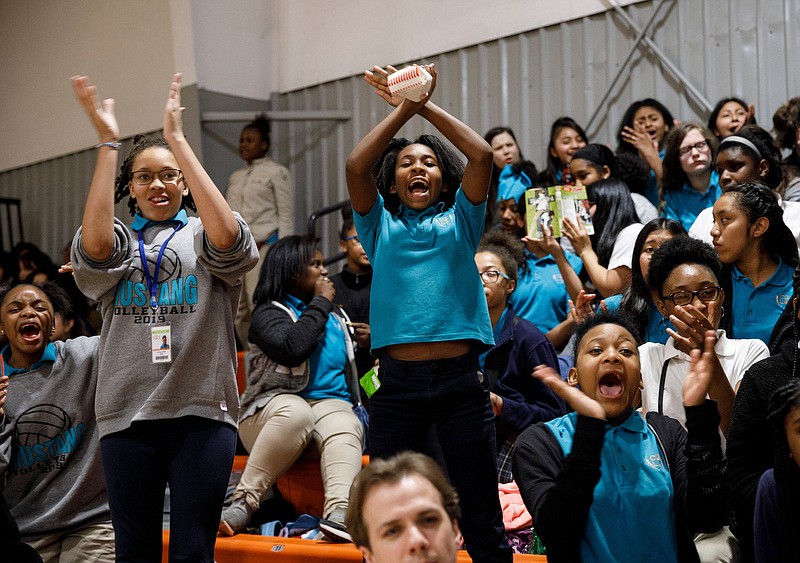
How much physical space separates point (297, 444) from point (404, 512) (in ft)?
7.07

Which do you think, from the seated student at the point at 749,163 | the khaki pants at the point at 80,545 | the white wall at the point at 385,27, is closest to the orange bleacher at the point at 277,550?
the khaki pants at the point at 80,545

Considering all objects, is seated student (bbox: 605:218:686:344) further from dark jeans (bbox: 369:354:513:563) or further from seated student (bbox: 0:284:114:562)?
seated student (bbox: 0:284:114:562)

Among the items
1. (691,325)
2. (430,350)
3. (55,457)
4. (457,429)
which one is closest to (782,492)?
(691,325)

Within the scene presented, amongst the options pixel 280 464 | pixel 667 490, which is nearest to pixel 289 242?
pixel 280 464

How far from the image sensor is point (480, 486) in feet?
9.13

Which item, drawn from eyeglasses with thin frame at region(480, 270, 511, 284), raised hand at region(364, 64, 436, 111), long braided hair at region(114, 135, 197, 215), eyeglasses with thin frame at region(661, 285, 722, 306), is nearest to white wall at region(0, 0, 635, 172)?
eyeglasses with thin frame at region(480, 270, 511, 284)

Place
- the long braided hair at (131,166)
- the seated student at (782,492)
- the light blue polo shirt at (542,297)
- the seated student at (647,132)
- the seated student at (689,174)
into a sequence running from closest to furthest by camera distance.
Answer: the seated student at (782,492) < the long braided hair at (131,166) < the light blue polo shirt at (542,297) < the seated student at (689,174) < the seated student at (647,132)

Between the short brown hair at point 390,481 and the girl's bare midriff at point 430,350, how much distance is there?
724mm

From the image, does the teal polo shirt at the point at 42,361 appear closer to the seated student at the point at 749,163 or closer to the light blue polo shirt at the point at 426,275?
the light blue polo shirt at the point at 426,275

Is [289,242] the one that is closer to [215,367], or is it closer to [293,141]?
[215,367]

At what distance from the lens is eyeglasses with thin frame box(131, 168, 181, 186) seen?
2.86m

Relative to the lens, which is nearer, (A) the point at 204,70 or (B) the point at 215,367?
(B) the point at 215,367

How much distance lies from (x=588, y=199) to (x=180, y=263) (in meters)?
2.78

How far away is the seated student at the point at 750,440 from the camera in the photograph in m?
2.57
